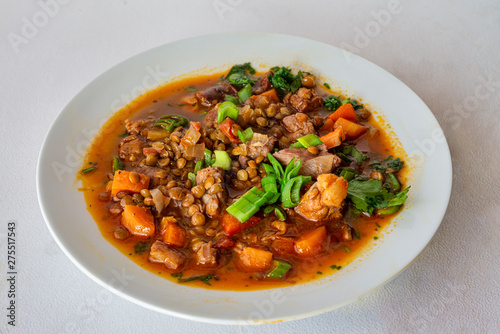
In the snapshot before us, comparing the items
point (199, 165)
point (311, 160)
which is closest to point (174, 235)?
point (199, 165)

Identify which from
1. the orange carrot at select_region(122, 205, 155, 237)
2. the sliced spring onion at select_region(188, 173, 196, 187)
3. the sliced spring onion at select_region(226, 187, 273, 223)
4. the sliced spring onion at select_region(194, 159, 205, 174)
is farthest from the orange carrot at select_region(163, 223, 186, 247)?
the sliced spring onion at select_region(194, 159, 205, 174)

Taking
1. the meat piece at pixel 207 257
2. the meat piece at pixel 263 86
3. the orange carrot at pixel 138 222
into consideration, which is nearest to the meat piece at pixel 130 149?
the orange carrot at pixel 138 222

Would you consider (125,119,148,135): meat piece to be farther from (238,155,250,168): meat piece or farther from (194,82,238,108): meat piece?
(238,155,250,168): meat piece

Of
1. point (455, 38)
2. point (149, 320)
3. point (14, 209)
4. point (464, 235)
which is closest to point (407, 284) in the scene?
point (464, 235)

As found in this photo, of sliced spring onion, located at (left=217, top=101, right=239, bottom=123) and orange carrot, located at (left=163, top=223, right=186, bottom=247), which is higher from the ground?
sliced spring onion, located at (left=217, top=101, right=239, bottom=123)

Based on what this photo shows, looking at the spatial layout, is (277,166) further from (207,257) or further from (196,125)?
(207,257)

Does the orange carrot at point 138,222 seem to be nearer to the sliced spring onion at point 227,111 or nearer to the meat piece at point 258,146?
the meat piece at point 258,146
